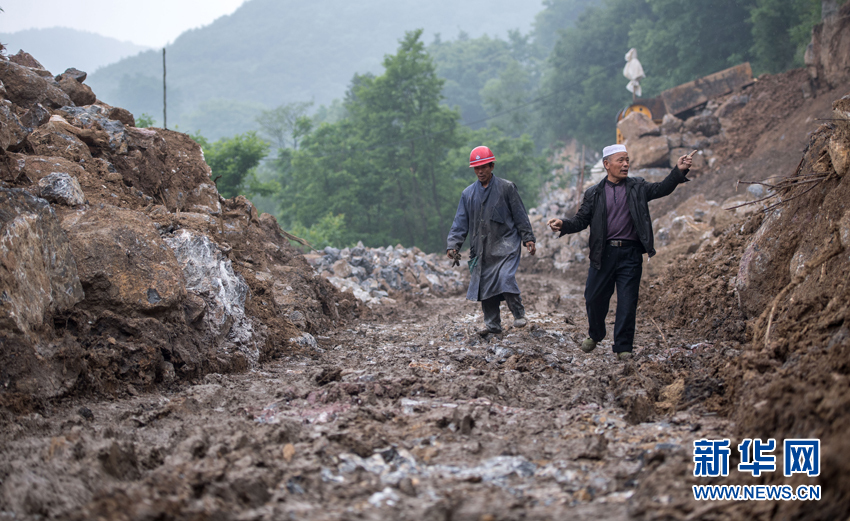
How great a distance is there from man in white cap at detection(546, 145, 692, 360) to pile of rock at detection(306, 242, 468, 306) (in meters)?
5.82

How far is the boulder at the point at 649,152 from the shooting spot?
60.1ft

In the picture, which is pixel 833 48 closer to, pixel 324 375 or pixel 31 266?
pixel 324 375

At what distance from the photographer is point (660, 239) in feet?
40.7

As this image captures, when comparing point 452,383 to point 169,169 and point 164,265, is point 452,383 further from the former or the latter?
point 169,169

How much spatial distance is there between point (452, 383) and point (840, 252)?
2.65 m

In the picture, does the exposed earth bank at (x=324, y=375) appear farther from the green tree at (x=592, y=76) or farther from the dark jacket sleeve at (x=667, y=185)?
the green tree at (x=592, y=76)

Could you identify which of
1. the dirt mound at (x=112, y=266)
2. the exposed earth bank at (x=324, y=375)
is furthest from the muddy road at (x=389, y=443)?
the dirt mound at (x=112, y=266)

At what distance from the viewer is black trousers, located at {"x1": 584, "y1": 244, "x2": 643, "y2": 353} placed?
4855 millimetres

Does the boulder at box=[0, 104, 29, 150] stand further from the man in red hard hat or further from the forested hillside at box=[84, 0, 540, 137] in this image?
the forested hillside at box=[84, 0, 540, 137]

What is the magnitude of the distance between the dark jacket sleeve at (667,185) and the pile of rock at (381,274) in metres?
6.20

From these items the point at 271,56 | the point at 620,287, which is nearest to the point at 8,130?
the point at 620,287

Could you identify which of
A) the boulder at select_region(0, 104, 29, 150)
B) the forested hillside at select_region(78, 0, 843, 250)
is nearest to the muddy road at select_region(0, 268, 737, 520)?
the boulder at select_region(0, 104, 29, 150)

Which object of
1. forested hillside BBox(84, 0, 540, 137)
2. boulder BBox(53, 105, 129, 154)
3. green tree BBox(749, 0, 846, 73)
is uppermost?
forested hillside BBox(84, 0, 540, 137)

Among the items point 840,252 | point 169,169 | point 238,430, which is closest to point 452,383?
point 238,430
